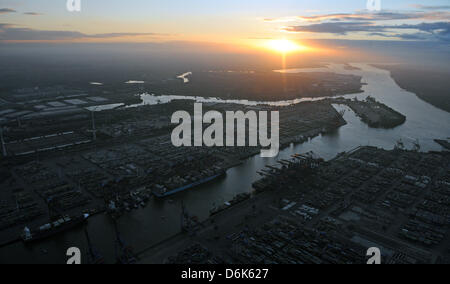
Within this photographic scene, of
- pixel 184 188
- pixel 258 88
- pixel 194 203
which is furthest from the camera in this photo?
pixel 258 88

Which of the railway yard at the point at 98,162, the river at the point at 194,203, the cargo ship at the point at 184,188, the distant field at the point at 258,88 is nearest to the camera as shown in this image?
the river at the point at 194,203

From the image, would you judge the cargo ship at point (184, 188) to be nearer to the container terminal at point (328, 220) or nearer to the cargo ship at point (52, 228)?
the container terminal at point (328, 220)

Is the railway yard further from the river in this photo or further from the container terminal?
the container terminal

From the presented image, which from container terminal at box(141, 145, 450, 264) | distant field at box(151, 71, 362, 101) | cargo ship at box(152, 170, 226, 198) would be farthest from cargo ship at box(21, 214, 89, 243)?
distant field at box(151, 71, 362, 101)

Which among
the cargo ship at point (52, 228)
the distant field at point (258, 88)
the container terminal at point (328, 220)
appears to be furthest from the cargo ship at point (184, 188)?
the distant field at point (258, 88)

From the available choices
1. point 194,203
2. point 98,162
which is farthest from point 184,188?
point 98,162

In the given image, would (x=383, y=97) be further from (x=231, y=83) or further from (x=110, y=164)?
(x=110, y=164)

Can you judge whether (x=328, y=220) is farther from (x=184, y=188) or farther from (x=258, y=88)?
(x=258, y=88)

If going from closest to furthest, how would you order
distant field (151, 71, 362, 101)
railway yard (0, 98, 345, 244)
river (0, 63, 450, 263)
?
river (0, 63, 450, 263), railway yard (0, 98, 345, 244), distant field (151, 71, 362, 101)

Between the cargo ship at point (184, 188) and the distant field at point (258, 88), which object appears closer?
the cargo ship at point (184, 188)
